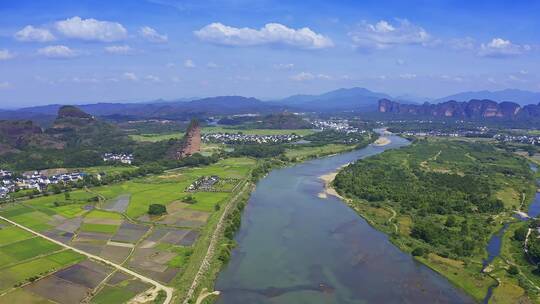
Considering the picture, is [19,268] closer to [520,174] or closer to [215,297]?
[215,297]

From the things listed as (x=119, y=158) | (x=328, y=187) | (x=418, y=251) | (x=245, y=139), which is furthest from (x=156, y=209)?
(x=245, y=139)

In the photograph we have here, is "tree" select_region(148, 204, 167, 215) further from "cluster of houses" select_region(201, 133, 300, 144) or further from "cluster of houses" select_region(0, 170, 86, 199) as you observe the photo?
"cluster of houses" select_region(201, 133, 300, 144)

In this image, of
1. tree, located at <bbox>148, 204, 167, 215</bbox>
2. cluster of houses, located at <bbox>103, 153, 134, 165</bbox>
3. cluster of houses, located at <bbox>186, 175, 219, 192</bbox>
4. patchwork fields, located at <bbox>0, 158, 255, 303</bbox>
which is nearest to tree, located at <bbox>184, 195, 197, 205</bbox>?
patchwork fields, located at <bbox>0, 158, 255, 303</bbox>

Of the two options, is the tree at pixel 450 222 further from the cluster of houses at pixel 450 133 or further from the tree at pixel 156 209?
the cluster of houses at pixel 450 133

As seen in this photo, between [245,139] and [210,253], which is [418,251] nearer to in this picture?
[210,253]

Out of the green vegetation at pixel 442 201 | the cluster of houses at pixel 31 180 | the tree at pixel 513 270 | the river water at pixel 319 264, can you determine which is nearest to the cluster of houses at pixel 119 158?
the cluster of houses at pixel 31 180

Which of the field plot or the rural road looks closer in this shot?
the field plot
